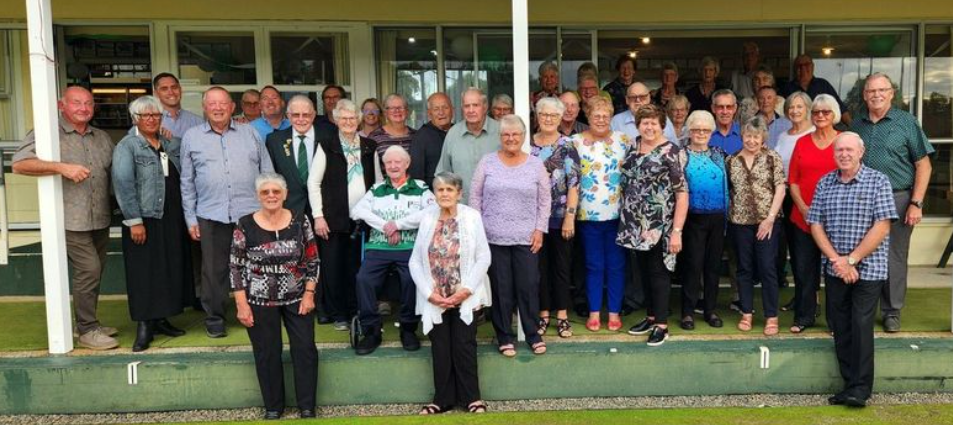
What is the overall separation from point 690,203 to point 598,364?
3.71 feet

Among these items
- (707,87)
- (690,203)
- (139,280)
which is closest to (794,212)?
(690,203)

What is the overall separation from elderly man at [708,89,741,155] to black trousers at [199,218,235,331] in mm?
3198

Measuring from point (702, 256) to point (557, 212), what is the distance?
0.96 meters

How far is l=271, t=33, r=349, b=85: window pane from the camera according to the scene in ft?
21.1

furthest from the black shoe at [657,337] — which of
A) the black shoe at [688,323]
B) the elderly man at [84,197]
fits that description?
the elderly man at [84,197]

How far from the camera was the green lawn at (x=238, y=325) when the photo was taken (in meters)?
4.28

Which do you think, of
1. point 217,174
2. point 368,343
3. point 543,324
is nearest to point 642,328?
point 543,324

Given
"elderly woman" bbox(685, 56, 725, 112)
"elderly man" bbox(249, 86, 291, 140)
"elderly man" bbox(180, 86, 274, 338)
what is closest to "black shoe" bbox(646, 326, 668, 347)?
"elderly woman" bbox(685, 56, 725, 112)

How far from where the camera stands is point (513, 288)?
13.0 ft

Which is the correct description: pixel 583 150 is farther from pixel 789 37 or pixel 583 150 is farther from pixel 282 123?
pixel 789 37

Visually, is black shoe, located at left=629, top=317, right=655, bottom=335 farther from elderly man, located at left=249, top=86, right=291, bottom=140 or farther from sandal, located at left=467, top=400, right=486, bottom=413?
elderly man, located at left=249, top=86, right=291, bottom=140

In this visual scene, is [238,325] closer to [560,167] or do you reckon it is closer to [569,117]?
→ [560,167]

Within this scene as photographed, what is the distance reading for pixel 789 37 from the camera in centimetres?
670

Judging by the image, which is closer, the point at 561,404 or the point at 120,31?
the point at 561,404
